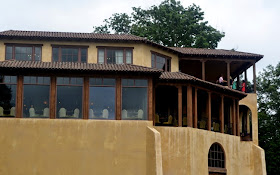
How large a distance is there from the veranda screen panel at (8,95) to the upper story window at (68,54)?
5.02 m

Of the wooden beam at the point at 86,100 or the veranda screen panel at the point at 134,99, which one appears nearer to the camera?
the wooden beam at the point at 86,100

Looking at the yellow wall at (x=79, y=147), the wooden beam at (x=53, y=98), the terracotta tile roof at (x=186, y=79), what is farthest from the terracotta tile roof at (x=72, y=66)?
the yellow wall at (x=79, y=147)

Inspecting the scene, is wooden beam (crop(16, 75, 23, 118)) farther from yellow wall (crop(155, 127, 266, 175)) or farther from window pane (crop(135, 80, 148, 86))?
yellow wall (crop(155, 127, 266, 175))

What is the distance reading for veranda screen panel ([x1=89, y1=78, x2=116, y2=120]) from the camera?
39.1 m

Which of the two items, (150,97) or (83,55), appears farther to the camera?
(83,55)

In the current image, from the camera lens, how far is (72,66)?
3959cm

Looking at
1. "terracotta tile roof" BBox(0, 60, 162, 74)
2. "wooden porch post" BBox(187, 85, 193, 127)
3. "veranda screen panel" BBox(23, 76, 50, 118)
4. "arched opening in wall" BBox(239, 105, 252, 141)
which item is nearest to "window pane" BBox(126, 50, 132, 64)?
"terracotta tile roof" BBox(0, 60, 162, 74)

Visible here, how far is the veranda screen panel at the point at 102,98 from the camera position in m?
39.1

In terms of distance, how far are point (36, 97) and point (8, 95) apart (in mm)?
1756

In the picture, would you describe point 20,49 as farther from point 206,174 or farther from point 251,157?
point 251,157

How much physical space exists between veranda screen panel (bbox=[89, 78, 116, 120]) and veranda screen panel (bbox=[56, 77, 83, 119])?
0.70 meters

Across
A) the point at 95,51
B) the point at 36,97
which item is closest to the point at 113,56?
the point at 95,51

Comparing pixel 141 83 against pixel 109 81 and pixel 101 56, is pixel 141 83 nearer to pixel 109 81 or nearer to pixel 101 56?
pixel 109 81

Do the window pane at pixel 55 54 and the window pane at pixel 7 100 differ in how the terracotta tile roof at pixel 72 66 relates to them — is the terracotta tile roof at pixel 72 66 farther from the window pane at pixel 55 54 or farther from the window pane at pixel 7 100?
the window pane at pixel 55 54
